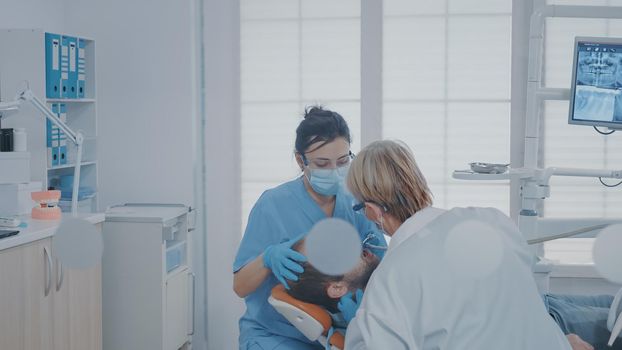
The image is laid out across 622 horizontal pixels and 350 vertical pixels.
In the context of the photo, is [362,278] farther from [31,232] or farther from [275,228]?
[31,232]

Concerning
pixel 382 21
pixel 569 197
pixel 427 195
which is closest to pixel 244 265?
pixel 427 195

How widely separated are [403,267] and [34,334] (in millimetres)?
1247

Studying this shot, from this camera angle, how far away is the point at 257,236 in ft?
5.41

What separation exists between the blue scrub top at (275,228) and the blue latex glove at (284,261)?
4.4 inches

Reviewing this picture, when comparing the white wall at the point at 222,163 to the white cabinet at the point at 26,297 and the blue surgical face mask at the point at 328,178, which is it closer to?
the white cabinet at the point at 26,297

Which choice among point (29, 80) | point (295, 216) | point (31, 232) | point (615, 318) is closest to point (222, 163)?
point (29, 80)

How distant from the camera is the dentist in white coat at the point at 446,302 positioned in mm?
1040

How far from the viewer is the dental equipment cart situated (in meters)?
2.41

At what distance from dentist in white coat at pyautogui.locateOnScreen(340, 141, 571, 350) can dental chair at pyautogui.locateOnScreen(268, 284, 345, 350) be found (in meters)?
0.23

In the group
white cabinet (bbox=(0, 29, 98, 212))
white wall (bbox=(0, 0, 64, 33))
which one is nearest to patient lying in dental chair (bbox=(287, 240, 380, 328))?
white cabinet (bbox=(0, 29, 98, 212))

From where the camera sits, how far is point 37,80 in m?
2.32

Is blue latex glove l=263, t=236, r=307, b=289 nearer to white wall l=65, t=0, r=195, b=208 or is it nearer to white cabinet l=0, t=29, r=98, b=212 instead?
white cabinet l=0, t=29, r=98, b=212

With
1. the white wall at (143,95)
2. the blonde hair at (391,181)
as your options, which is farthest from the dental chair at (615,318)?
the white wall at (143,95)

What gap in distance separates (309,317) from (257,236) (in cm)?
33
